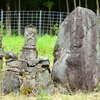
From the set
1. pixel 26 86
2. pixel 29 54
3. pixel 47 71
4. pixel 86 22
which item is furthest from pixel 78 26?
pixel 29 54

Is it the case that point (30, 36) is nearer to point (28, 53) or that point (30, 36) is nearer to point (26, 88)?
point (28, 53)

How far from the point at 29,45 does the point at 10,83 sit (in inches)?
77.8

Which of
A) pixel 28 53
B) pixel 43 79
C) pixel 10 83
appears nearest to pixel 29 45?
pixel 28 53

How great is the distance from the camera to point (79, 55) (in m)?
4.94

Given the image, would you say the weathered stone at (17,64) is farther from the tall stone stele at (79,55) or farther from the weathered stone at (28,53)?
the weathered stone at (28,53)

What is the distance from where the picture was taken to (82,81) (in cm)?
491

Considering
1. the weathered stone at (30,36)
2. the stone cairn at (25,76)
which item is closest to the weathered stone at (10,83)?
the stone cairn at (25,76)

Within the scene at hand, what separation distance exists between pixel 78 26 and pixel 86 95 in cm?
110

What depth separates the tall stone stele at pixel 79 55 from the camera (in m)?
4.92

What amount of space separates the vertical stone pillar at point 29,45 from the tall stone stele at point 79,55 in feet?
4.89

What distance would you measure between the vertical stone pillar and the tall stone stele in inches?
58.7

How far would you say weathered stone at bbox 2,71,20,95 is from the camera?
4.74m

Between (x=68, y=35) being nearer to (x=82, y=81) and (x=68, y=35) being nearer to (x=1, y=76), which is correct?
(x=82, y=81)

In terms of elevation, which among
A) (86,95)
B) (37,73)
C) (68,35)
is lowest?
(86,95)
